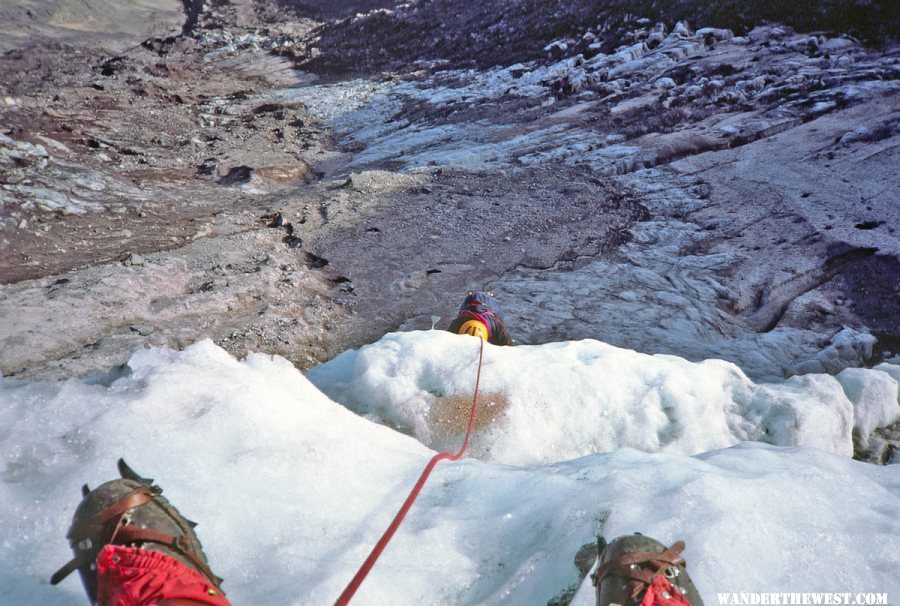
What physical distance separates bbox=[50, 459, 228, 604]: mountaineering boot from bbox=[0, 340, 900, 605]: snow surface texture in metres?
0.25

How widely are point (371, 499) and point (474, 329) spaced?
188 centimetres

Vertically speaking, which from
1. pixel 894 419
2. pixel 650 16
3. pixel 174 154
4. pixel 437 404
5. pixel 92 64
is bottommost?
pixel 894 419

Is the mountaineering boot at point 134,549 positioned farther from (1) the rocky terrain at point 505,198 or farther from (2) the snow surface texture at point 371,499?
(1) the rocky terrain at point 505,198

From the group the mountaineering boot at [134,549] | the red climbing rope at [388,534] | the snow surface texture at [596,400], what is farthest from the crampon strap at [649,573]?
the snow surface texture at [596,400]

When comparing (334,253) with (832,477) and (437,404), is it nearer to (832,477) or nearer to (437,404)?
(437,404)

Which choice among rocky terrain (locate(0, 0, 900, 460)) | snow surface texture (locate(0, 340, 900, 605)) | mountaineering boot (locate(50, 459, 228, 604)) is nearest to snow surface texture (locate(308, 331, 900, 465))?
snow surface texture (locate(0, 340, 900, 605))

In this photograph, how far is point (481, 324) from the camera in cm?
367

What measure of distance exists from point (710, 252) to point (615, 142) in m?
3.02

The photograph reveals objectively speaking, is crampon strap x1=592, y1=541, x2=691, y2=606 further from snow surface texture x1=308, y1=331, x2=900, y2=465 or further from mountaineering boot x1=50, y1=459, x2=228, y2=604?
snow surface texture x1=308, y1=331, x2=900, y2=465

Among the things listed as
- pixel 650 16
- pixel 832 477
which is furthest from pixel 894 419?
pixel 650 16

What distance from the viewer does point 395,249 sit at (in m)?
5.54

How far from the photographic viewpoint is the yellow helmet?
3596 millimetres

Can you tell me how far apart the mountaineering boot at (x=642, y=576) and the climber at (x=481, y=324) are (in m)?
2.15

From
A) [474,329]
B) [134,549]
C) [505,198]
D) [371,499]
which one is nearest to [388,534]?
[371,499]
